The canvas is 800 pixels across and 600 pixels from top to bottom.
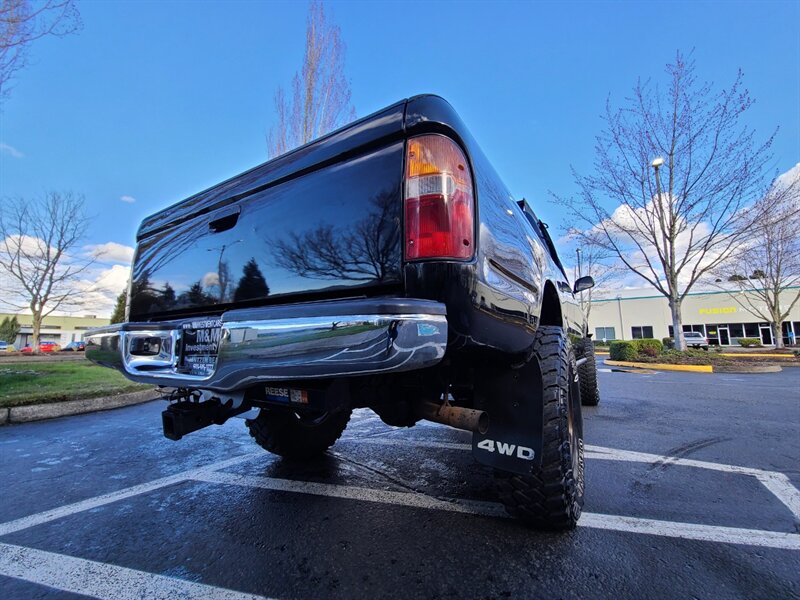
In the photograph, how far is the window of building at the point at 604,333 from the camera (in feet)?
138

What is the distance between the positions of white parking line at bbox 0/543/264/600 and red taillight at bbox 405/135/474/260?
5.07 feet

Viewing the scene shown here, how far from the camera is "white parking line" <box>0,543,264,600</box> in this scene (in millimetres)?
1592

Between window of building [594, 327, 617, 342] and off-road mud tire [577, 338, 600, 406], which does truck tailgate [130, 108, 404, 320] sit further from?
window of building [594, 327, 617, 342]

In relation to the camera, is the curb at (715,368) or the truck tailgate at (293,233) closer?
the truck tailgate at (293,233)

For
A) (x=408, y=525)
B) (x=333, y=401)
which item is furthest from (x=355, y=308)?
(x=408, y=525)

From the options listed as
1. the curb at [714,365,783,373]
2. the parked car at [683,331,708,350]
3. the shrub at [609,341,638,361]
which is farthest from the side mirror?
the parked car at [683,331,708,350]

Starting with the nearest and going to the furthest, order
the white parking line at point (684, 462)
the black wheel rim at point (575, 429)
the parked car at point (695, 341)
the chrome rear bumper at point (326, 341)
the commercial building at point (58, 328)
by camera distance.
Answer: the chrome rear bumper at point (326, 341), the black wheel rim at point (575, 429), the white parking line at point (684, 462), the parked car at point (695, 341), the commercial building at point (58, 328)

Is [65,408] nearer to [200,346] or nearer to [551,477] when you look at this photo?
[200,346]

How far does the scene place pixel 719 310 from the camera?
120 ft

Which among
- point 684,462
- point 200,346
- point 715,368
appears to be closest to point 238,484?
point 200,346

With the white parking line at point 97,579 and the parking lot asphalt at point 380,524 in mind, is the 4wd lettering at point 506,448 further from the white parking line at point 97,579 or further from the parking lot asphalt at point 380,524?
the white parking line at point 97,579

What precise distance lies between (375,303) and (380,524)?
1.56 meters

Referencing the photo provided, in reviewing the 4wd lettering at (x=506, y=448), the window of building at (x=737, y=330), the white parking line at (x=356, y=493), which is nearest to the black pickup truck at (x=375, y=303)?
the 4wd lettering at (x=506, y=448)

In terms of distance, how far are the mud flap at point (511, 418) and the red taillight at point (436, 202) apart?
2.58 ft
